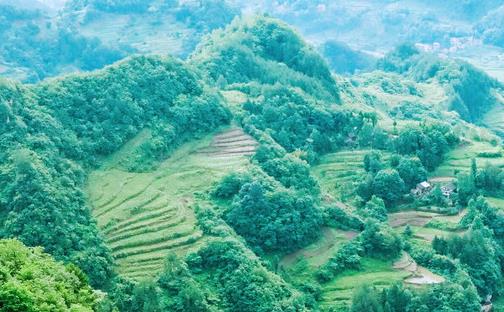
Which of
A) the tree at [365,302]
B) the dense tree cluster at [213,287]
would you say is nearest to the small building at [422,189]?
the tree at [365,302]

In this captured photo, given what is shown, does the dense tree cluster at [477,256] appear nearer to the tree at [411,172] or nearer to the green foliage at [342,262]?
the green foliage at [342,262]

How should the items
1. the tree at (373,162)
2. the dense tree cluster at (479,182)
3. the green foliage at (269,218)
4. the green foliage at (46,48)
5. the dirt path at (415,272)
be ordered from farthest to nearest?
the green foliage at (46,48) < the tree at (373,162) < the dense tree cluster at (479,182) < the green foliage at (269,218) < the dirt path at (415,272)

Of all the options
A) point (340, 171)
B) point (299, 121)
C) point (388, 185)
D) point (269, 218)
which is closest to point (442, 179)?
point (388, 185)

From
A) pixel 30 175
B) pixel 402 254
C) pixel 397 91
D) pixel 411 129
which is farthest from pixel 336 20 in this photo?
pixel 30 175

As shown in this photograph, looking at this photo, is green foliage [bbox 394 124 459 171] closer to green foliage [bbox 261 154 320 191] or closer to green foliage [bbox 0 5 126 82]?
green foliage [bbox 261 154 320 191]

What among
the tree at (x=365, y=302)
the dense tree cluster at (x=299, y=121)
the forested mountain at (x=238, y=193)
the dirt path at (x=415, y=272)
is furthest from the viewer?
the dense tree cluster at (x=299, y=121)

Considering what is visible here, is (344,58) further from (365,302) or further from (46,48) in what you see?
(365,302)

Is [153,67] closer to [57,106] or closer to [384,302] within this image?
[57,106]
